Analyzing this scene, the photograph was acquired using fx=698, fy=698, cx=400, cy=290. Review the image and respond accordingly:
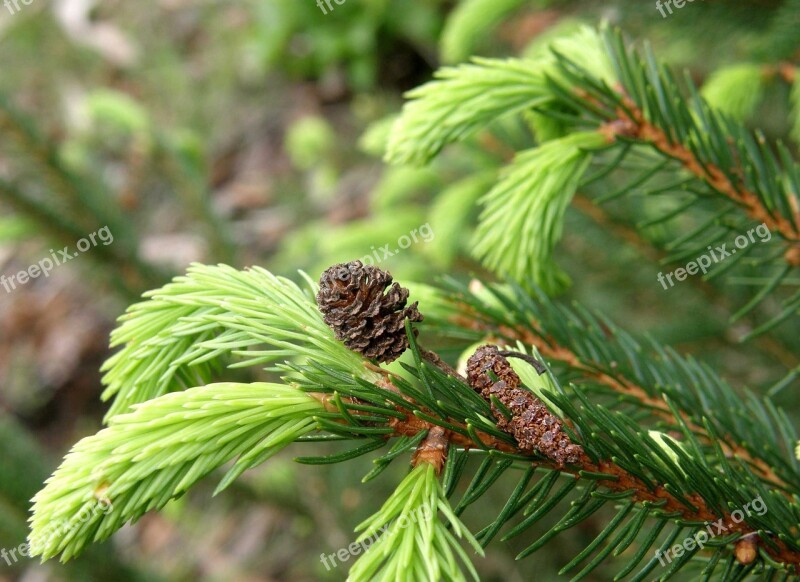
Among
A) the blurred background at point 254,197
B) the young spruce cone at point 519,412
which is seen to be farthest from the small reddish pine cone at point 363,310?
the blurred background at point 254,197

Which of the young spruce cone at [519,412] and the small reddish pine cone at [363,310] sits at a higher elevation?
the small reddish pine cone at [363,310]

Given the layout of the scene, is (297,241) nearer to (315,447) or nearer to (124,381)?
(315,447)

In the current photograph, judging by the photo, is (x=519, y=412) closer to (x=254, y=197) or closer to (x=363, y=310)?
(x=363, y=310)

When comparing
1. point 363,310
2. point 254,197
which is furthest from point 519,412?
point 254,197

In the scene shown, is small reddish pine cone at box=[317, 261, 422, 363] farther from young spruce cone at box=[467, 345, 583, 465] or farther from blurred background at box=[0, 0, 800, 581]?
blurred background at box=[0, 0, 800, 581]

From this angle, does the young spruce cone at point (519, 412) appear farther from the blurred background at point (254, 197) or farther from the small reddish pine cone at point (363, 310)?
the blurred background at point (254, 197)

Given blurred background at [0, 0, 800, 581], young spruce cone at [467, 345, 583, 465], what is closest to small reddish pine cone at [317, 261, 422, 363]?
young spruce cone at [467, 345, 583, 465]
